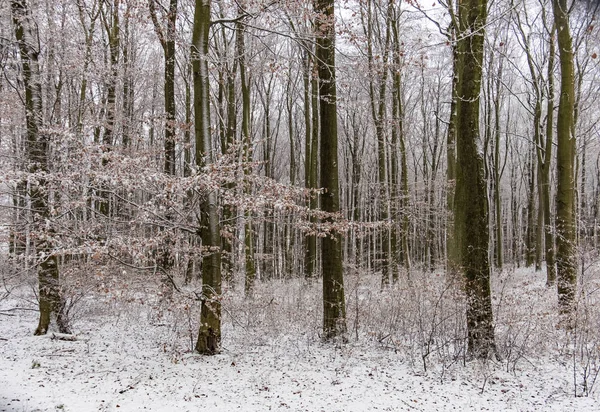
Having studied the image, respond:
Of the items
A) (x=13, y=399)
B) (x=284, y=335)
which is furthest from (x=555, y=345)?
(x=13, y=399)

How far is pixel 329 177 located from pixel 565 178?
4745 millimetres

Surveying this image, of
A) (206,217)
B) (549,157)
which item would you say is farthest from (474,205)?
(549,157)

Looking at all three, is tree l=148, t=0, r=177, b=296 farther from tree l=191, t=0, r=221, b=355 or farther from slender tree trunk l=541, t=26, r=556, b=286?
slender tree trunk l=541, t=26, r=556, b=286

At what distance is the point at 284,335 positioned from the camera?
7809mm

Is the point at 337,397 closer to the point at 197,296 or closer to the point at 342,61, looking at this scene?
the point at 197,296

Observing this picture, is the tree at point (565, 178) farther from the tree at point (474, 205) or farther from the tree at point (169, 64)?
the tree at point (169, 64)

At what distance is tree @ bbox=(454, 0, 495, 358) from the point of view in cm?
615

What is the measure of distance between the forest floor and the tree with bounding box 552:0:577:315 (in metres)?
0.89

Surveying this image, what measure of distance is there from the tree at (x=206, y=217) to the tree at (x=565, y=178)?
6122 millimetres

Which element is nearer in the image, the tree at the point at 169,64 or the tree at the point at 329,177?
the tree at the point at 329,177

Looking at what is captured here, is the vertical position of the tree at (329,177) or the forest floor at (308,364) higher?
the tree at (329,177)

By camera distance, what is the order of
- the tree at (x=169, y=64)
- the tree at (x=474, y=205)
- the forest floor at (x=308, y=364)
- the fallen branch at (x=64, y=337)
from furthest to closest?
the tree at (x=169, y=64) < the fallen branch at (x=64, y=337) < the tree at (x=474, y=205) < the forest floor at (x=308, y=364)

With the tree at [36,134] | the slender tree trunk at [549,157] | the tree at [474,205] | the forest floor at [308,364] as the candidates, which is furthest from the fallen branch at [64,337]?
the slender tree trunk at [549,157]

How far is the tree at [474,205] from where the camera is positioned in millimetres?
6148
